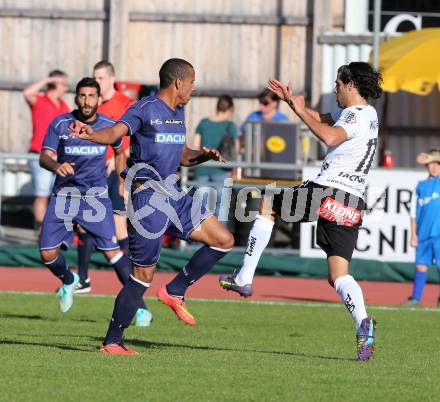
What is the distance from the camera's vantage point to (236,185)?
734 inches

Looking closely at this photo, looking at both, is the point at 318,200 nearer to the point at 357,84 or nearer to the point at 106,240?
the point at 357,84

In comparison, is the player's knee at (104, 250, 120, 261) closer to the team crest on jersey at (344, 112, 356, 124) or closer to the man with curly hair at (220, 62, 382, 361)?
the man with curly hair at (220, 62, 382, 361)

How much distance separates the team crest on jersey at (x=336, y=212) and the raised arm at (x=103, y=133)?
60.0 inches

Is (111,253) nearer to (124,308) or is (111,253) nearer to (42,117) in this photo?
(124,308)

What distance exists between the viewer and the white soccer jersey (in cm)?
966

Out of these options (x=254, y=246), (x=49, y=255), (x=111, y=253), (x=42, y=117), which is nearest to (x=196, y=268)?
(x=254, y=246)

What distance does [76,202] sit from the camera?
42.2ft

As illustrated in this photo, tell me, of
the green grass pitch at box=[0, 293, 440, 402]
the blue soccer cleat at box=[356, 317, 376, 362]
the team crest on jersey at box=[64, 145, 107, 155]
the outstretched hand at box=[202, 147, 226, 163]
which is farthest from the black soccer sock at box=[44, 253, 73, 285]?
the blue soccer cleat at box=[356, 317, 376, 362]

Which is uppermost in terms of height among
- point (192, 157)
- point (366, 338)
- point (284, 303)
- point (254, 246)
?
point (192, 157)

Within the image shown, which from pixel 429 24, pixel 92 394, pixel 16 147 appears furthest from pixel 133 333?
pixel 429 24

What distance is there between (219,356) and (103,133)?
76.2 inches

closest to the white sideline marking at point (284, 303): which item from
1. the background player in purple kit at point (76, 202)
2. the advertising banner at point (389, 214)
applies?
the background player in purple kit at point (76, 202)

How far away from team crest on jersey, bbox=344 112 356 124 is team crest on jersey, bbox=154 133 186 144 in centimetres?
123

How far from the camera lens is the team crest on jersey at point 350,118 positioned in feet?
31.6
